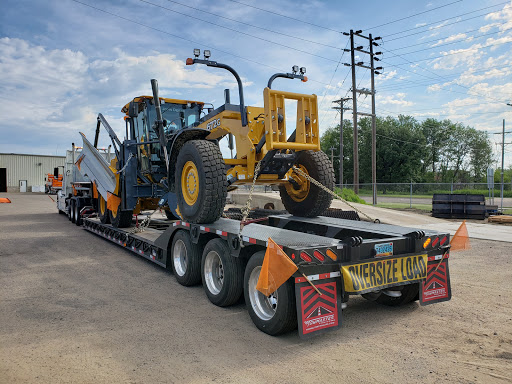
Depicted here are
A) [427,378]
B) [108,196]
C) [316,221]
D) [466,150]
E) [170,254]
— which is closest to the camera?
[427,378]

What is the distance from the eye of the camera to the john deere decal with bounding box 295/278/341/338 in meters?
3.95

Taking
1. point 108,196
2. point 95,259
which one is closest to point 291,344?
point 95,259

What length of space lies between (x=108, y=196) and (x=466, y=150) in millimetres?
73881

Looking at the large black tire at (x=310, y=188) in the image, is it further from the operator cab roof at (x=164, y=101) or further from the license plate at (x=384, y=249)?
the operator cab roof at (x=164, y=101)

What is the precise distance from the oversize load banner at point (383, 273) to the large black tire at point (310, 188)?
2.17 m

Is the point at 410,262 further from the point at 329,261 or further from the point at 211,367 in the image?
the point at 211,367

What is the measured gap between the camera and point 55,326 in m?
4.55

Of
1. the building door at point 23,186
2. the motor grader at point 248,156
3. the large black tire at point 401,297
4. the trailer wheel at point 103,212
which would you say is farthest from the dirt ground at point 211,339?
the building door at point 23,186

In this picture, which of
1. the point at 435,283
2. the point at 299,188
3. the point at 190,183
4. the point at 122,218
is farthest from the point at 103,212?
the point at 435,283

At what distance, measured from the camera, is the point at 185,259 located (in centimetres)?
639

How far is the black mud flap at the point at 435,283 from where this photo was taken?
4969 millimetres

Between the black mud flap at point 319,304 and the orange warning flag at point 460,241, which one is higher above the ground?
the orange warning flag at point 460,241

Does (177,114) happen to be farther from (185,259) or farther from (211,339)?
(211,339)

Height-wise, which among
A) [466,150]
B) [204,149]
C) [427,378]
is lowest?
[427,378]
